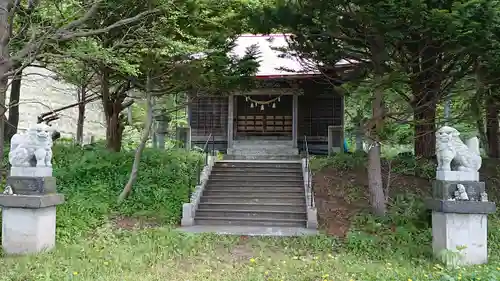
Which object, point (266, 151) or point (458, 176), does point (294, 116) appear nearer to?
point (266, 151)

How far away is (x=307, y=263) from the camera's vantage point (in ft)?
20.4

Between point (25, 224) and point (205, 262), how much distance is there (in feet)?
10.1

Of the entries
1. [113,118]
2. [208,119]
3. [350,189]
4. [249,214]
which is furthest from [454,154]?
[208,119]

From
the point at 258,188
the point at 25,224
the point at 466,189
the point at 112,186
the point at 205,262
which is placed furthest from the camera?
the point at 258,188

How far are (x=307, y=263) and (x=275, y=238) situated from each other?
1.67 meters

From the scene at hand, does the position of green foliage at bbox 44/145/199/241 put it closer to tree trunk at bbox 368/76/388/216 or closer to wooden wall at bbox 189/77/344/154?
wooden wall at bbox 189/77/344/154

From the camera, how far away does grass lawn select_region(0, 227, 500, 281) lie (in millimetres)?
5527

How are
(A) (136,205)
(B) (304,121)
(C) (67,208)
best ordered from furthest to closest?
(B) (304,121) < (A) (136,205) < (C) (67,208)

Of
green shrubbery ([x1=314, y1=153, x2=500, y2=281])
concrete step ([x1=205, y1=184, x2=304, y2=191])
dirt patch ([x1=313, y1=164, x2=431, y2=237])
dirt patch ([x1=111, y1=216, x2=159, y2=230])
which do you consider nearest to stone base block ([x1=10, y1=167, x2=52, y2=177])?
dirt patch ([x1=111, y1=216, x2=159, y2=230])

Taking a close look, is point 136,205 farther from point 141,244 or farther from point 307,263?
point 307,263

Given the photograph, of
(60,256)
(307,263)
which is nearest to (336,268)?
(307,263)

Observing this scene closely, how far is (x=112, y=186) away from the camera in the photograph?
10227 millimetres

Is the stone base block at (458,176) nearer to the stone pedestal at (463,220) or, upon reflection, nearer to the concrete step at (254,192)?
the stone pedestal at (463,220)

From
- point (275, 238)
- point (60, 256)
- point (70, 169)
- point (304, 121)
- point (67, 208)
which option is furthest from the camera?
point (304, 121)
